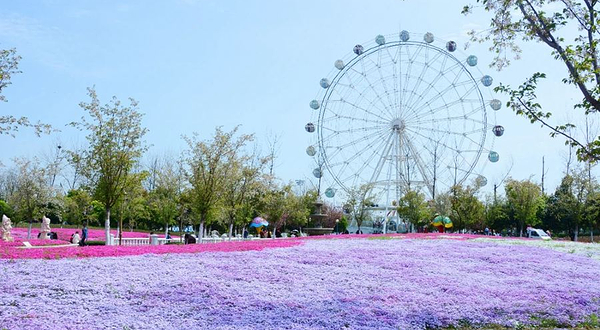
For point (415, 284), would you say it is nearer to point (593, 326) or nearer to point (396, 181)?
point (593, 326)

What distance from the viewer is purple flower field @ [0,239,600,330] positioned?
35.0ft

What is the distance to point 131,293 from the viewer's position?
12344mm

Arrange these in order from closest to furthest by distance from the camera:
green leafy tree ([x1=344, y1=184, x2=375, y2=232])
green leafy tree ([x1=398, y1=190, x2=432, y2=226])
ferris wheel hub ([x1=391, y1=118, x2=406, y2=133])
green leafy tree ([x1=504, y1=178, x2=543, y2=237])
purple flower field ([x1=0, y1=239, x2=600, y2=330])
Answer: purple flower field ([x1=0, y1=239, x2=600, y2=330]), ferris wheel hub ([x1=391, y1=118, x2=406, y2=133]), green leafy tree ([x1=504, y1=178, x2=543, y2=237]), green leafy tree ([x1=398, y1=190, x2=432, y2=226]), green leafy tree ([x1=344, y1=184, x2=375, y2=232])

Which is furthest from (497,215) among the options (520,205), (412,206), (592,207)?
(412,206)

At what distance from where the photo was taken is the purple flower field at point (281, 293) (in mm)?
10672

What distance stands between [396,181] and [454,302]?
108ft

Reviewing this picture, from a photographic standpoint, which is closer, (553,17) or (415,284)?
(553,17)

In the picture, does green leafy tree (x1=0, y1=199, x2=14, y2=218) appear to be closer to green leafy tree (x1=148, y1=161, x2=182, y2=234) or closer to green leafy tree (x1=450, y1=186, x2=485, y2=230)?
green leafy tree (x1=148, y1=161, x2=182, y2=234)

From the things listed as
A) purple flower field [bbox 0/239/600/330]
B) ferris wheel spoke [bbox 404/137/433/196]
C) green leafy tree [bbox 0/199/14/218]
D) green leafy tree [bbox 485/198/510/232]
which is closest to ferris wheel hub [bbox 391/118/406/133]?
ferris wheel spoke [bbox 404/137/433/196]

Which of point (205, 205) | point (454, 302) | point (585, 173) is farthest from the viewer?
point (585, 173)

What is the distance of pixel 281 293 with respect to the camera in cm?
1330

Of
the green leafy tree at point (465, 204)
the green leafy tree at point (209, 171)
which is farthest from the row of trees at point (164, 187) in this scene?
the green leafy tree at point (465, 204)

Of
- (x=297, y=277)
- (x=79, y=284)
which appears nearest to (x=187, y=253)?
(x=297, y=277)

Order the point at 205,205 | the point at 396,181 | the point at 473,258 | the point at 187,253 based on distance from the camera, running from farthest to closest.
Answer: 1. the point at 396,181
2. the point at 205,205
3. the point at 473,258
4. the point at 187,253
